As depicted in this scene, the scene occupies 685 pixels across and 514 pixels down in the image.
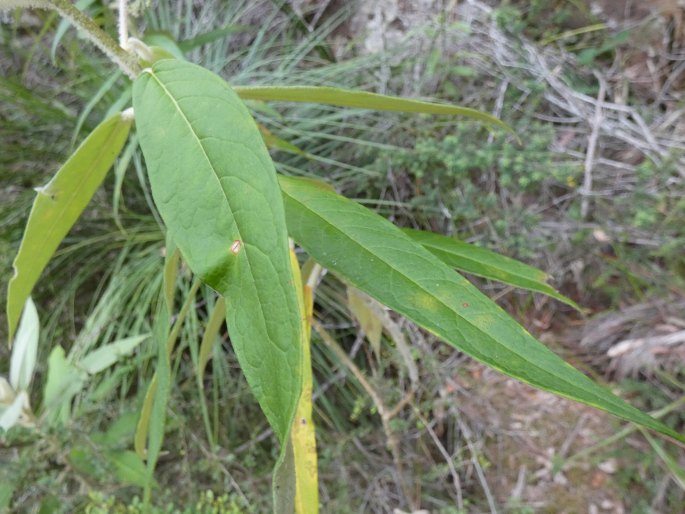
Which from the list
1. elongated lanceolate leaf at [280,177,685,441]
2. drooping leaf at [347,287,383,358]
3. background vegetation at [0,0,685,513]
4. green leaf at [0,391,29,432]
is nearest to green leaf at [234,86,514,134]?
elongated lanceolate leaf at [280,177,685,441]

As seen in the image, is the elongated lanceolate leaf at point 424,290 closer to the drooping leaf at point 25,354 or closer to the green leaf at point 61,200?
the green leaf at point 61,200

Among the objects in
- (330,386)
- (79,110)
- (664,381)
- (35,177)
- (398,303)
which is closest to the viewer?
(398,303)

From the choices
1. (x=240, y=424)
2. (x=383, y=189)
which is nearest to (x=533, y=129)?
(x=383, y=189)

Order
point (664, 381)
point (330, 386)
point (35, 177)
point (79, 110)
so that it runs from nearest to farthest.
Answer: point (664, 381), point (330, 386), point (35, 177), point (79, 110)

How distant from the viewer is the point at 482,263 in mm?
657

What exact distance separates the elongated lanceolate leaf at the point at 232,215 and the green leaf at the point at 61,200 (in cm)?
16

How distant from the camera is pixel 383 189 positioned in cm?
142

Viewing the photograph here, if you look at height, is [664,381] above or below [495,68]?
below

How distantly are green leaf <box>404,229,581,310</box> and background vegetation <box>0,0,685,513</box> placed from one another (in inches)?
21.7

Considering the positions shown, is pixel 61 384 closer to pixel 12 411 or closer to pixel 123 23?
pixel 12 411

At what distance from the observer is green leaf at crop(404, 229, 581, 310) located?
64cm

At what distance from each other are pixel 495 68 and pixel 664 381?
91 centimetres

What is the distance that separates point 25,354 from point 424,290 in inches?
34.6

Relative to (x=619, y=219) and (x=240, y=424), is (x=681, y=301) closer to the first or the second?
(x=619, y=219)
